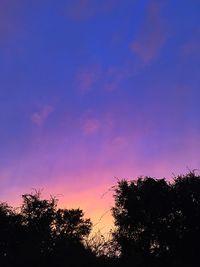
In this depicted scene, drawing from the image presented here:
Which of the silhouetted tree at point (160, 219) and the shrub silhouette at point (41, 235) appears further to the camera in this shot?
the silhouetted tree at point (160, 219)

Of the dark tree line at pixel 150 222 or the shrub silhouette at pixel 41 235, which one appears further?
the dark tree line at pixel 150 222

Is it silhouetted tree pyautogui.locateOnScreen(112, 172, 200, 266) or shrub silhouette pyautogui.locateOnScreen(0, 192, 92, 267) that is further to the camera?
silhouetted tree pyautogui.locateOnScreen(112, 172, 200, 266)

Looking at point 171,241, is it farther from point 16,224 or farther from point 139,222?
point 16,224

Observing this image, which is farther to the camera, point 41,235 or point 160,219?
point 160,219

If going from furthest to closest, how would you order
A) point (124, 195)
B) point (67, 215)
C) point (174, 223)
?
point (67, 215) → point (124, 195) → point (174, 223)

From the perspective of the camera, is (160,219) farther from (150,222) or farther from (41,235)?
(41,235)

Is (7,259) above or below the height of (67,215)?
below

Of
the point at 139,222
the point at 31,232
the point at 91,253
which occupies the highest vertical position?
the point at 31,232

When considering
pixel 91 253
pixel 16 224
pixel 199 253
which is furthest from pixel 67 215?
pixel 91 253

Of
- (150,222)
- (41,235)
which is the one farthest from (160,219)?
(41,235)

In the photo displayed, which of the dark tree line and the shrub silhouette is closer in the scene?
the shrub silhouette

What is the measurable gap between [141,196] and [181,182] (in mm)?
4783

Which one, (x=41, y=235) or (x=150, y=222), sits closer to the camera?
(x=41, y=235)

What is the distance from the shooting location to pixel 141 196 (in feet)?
176
